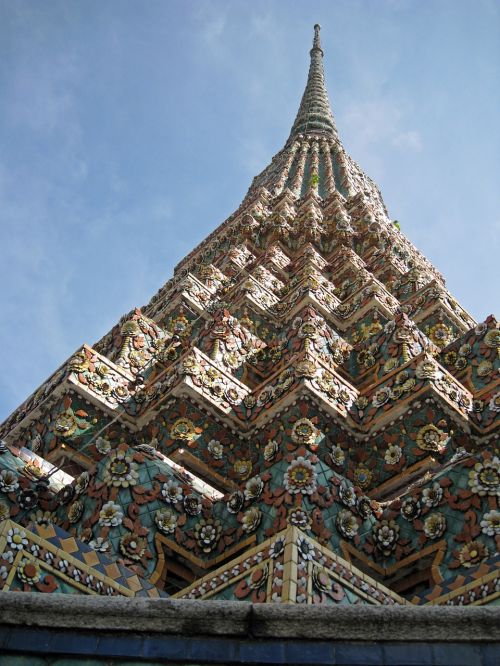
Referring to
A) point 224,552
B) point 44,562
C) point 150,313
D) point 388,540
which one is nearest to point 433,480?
point 388,540

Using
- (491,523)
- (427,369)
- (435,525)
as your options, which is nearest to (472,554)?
(491,523)

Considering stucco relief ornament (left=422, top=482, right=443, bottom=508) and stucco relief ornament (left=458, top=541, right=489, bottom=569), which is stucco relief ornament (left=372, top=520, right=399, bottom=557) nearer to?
stucco relief ornament (left=422, top=482, right=443, bottom=508)

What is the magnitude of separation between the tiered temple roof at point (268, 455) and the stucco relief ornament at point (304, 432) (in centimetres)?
2

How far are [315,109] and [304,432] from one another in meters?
32.4

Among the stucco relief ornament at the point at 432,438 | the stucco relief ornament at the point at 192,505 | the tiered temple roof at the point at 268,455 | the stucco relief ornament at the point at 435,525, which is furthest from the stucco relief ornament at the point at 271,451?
the stucco relief ornament at the point at 435,525

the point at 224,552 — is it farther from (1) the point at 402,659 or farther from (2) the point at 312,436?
(1) the point at 402,659

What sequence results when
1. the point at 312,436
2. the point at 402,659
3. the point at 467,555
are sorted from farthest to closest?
the point at 312,436, the point at 467,555, the point at 402,659

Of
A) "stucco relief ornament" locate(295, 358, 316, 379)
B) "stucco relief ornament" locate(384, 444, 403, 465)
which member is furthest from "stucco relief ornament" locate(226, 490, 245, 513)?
"stucco relief ornament" locate(295, 358, 316, 379)

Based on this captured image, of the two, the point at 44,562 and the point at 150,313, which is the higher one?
the point at 150,313

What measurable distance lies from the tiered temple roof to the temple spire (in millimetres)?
21291

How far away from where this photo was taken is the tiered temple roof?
19.4 ft

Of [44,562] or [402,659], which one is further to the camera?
[44,562]

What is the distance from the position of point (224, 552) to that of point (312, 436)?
2435 millimetres

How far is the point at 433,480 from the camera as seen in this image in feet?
24.8
